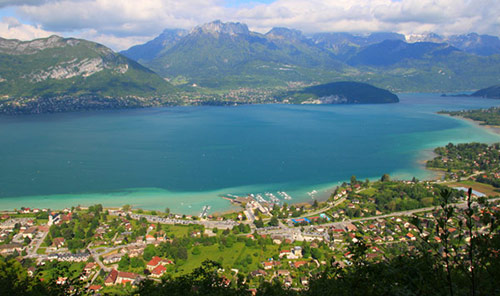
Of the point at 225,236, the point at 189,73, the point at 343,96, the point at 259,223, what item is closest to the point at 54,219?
the point at 225,236

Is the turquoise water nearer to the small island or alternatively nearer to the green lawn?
the green lawn

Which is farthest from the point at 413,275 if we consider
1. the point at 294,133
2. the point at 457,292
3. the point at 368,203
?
the point at 294,133

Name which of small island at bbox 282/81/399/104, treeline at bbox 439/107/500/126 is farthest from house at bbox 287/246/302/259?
small island at bbox 282/81/399/104

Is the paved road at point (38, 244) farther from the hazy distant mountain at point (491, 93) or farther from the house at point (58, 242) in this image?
the hazy distant mountain at point (491, 93)

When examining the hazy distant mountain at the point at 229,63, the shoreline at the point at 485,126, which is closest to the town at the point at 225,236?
the shoreline at the point at 485,126

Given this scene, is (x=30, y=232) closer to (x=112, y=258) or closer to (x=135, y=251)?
(x=112, y=258)

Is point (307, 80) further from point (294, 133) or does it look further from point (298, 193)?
point (298, 193)
